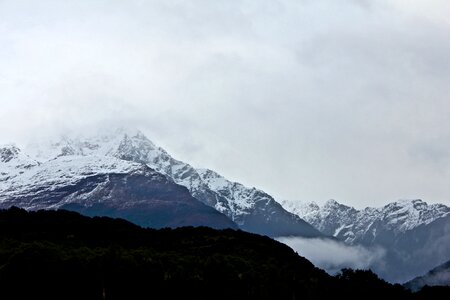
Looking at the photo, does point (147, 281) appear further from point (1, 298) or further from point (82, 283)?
point (1, 298)

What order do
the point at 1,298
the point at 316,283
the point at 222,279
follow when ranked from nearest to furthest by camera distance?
the point at 1,298, the point at 222,279, the point at 316,283

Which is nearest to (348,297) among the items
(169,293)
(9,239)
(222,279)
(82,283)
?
(222,279)

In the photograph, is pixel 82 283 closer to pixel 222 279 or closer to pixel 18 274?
pixel 18 274

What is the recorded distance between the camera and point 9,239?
192 m

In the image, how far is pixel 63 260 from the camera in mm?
164375

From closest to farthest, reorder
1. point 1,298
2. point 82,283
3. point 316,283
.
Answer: point 1,298 → point 82,283 → point 316,283

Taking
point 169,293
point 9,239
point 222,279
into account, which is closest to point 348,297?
point 222,279

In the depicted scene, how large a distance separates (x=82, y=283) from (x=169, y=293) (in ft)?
55.1

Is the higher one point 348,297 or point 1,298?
point 348,297

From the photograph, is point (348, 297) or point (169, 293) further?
point (348, 297)

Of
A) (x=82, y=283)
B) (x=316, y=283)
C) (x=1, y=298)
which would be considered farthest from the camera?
(x=316, y=283)

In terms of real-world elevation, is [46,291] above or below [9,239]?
below

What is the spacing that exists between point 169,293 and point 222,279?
44.9 ft

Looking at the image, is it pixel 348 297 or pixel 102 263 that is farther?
pixel 348 297
